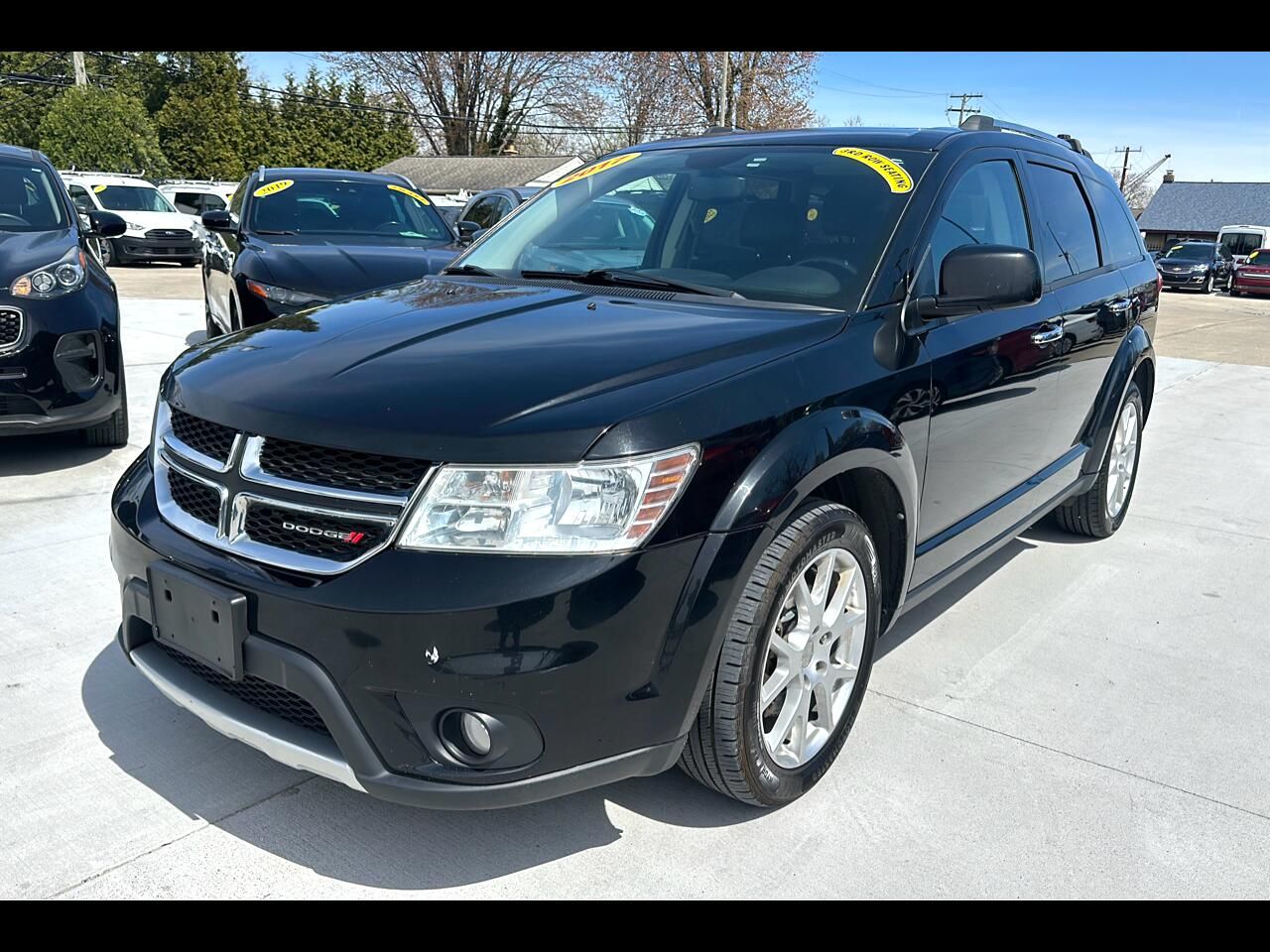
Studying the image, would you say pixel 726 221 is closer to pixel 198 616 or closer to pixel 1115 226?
pixel 198 616

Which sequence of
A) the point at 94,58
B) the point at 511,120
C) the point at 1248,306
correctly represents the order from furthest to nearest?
1. the point at 511,120
2. the point at 94,58
3. the point at 1248,306

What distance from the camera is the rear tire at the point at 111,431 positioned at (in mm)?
5754

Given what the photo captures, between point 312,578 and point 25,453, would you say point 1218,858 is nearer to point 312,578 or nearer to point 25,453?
point 312,578

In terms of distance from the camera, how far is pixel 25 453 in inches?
227

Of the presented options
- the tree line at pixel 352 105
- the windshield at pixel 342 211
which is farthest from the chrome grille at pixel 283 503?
the tree line at pixel 352 105

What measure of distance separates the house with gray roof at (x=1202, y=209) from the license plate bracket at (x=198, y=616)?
2711 inches

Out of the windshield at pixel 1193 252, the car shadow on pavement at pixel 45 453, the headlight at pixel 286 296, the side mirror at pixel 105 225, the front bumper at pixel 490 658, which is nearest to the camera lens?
the front bumper at pixel 490 658

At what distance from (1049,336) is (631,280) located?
5.19 feet

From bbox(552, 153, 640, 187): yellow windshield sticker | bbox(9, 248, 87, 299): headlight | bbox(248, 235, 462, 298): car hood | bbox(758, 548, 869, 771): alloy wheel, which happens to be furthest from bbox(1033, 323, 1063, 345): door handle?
bbox(9, 248, 87, 299): headlight

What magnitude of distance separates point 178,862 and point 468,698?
0.89 metres

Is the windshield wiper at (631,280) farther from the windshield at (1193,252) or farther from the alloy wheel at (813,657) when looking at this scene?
the windshield at (1193,252)

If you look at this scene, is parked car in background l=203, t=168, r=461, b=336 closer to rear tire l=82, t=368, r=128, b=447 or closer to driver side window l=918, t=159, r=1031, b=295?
rear tire l=82, t=368, r=128, b=447

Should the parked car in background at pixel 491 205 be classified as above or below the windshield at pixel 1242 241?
above
